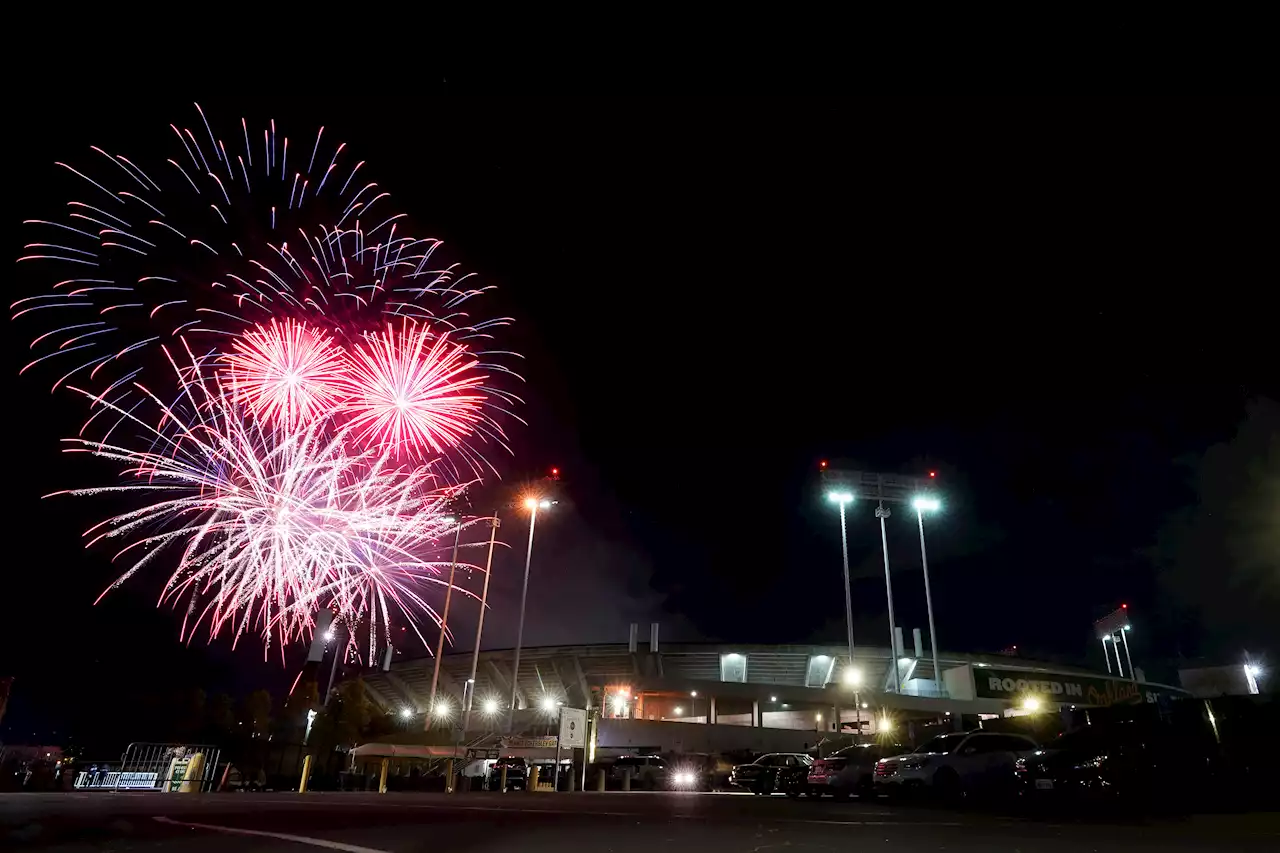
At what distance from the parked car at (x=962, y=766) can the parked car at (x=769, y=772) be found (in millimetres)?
6751

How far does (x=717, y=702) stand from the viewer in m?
63.6

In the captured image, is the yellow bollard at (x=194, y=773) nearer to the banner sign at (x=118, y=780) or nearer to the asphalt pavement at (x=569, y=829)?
the banner sign at (x=118, y=780)

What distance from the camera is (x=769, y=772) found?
2525cm

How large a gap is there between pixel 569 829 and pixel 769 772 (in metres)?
17.5

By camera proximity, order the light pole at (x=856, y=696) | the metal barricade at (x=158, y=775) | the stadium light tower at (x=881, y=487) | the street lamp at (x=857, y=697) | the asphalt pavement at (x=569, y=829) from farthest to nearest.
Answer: the stadium light tower at (x=881, y=487), the street lamp at (x=857, y=697), the light pole at (x=856, y=696), the metal barricade at (x=158, y=775), the asphalt pavement at (x=569, y=829)

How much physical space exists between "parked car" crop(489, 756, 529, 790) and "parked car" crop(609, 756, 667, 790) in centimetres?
344

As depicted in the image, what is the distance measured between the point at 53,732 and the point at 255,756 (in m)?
43.0

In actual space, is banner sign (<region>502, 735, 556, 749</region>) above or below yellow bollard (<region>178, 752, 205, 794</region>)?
above

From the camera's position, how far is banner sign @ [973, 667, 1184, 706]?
204 feet

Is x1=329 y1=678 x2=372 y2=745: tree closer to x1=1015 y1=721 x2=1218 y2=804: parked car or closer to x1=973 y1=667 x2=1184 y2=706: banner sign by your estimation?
x1=1015 y1=721 x2=1218 y2=804: parked car

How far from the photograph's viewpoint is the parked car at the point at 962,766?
615 inches

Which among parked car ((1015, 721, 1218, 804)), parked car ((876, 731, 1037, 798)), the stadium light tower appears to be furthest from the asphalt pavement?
the stadium light tower

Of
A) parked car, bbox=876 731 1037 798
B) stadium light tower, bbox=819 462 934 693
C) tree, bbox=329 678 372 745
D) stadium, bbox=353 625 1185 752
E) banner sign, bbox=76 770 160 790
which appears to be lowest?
banner sign, bbox=76 770 160 790

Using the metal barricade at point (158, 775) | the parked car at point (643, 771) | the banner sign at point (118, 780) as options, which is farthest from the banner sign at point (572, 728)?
the banner sign at point (118, 780)
